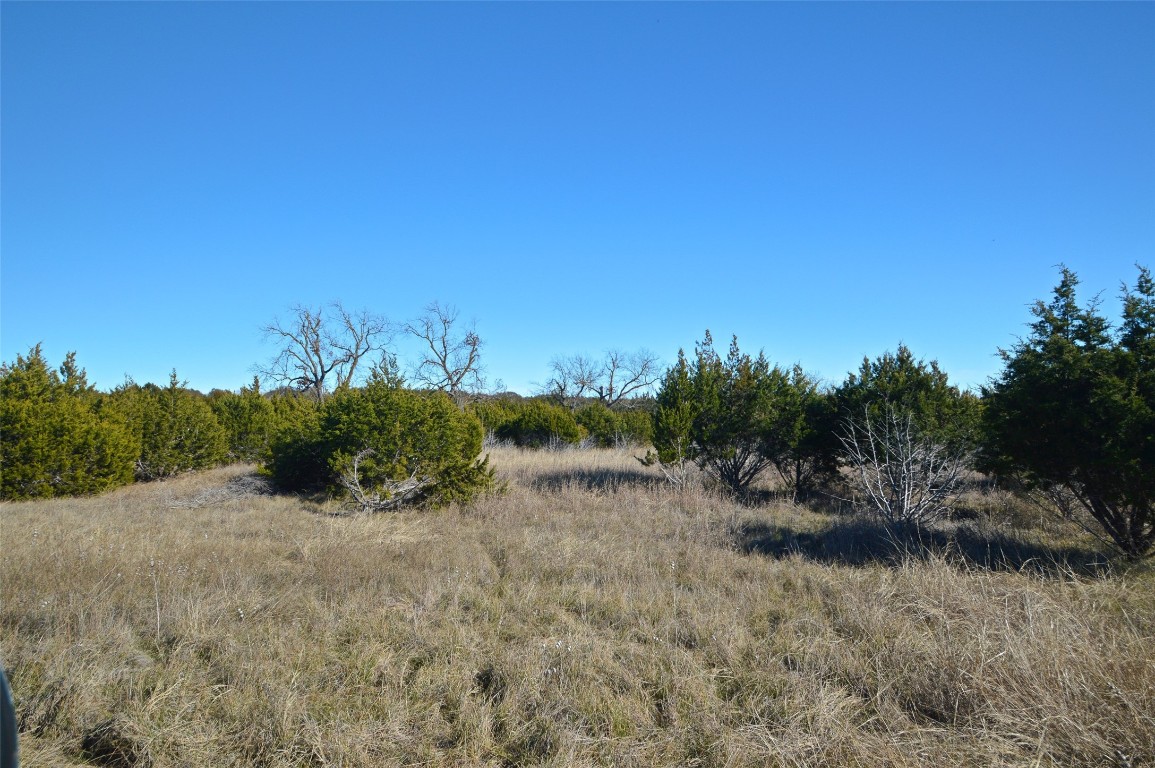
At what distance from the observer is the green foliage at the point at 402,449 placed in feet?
33.3

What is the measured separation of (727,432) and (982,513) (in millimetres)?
4282

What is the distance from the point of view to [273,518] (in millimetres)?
9328

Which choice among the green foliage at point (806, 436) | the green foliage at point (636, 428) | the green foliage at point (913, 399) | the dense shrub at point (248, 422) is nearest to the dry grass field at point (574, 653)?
the green foliage at point (913, 399)

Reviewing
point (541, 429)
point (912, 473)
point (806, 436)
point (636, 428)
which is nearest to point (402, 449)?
point (806, 436)

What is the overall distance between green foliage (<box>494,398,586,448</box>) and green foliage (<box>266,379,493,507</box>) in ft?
41.5

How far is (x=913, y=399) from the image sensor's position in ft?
33.3

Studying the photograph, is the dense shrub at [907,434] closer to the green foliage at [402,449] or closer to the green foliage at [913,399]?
the green foliage at [913,399]

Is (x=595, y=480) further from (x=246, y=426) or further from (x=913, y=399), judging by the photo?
(x=246, y=426)

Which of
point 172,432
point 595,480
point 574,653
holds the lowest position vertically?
point 574,653

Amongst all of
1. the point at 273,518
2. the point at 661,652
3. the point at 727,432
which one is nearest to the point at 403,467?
the point at 273,518

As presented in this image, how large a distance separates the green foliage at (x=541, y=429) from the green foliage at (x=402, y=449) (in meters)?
12.7

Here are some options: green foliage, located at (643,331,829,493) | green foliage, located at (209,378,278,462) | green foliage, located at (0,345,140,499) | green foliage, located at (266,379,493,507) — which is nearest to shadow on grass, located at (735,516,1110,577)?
green foliage, located at (643,331,829,493)

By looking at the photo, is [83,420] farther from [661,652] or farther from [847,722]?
[847,722]

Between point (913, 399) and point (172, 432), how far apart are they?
1632cm
